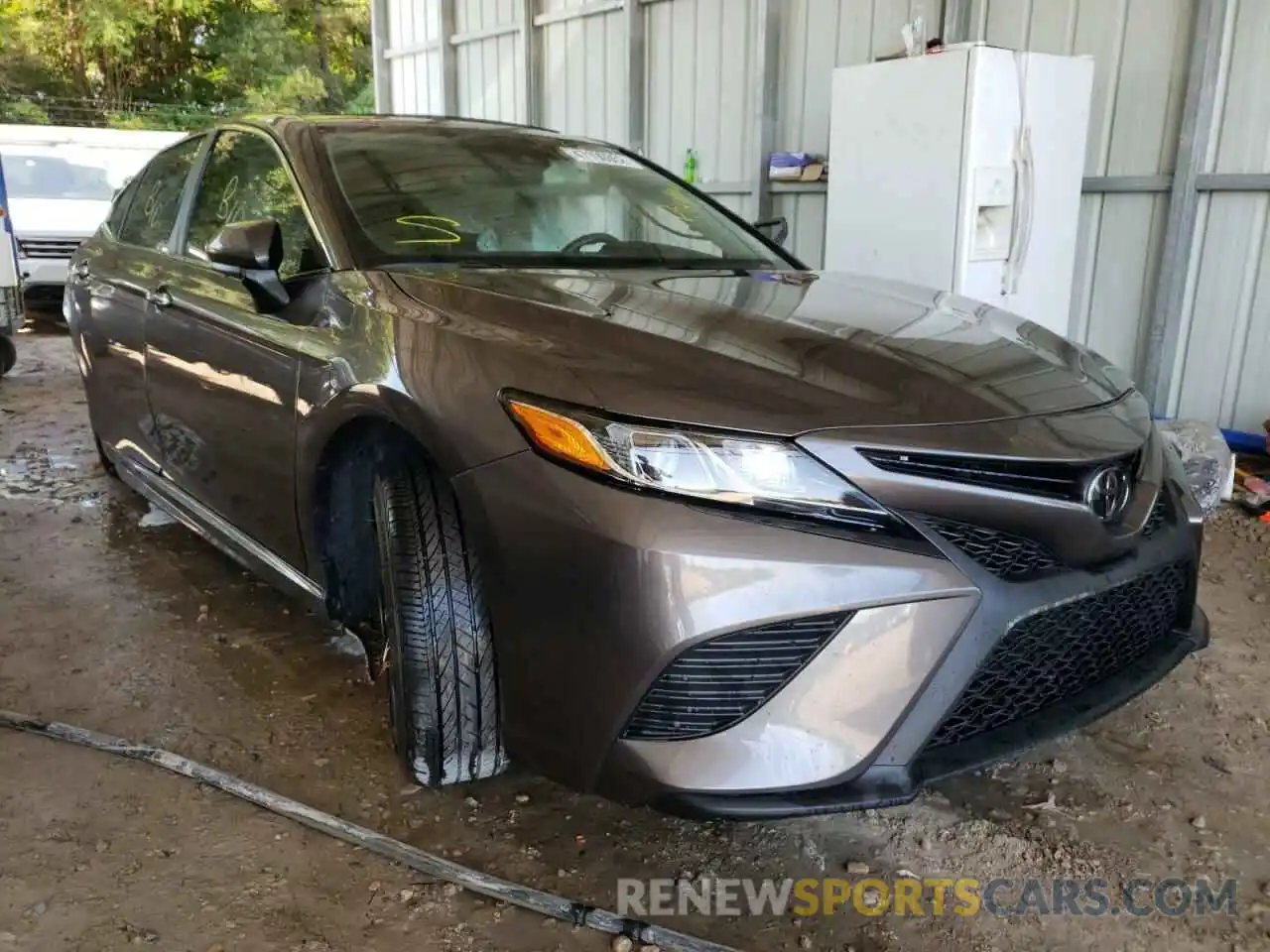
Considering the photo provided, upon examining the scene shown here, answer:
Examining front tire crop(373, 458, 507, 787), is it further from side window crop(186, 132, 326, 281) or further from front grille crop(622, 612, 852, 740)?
side window crop(186, 132, 326, 281)

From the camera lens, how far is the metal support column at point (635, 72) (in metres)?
7.03

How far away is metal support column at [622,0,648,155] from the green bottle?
1.90 feet

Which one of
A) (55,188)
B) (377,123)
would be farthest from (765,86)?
(55,188)

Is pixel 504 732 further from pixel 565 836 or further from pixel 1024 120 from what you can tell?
pixel 1024 120

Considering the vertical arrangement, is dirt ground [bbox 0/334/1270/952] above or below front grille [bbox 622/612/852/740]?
below

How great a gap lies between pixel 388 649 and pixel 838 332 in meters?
1.01

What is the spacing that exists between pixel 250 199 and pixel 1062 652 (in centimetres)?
215

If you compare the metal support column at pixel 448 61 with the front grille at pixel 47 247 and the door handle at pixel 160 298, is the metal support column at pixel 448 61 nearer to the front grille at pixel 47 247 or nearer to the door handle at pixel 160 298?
the front grille at pixel 47 247

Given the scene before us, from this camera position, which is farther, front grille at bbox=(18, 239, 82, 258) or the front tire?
front grille at bbox=(18, 239, 82, 258)

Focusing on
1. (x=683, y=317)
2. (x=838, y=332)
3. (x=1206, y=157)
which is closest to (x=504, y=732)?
(x=683, y=317)

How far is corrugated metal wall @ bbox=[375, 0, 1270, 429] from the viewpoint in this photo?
4465mm

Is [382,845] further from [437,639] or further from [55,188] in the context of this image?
[55,188]

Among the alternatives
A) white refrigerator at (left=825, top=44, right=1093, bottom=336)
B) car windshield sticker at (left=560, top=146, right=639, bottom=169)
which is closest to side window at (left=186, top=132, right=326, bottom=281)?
car windshield sticker at (left=560, top=146, right=639, bottom=169)

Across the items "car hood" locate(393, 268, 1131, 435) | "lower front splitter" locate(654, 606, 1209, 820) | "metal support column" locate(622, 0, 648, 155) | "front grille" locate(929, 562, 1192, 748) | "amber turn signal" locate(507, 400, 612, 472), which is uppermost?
"metal support column" locate(622, 0, 648, 155)
